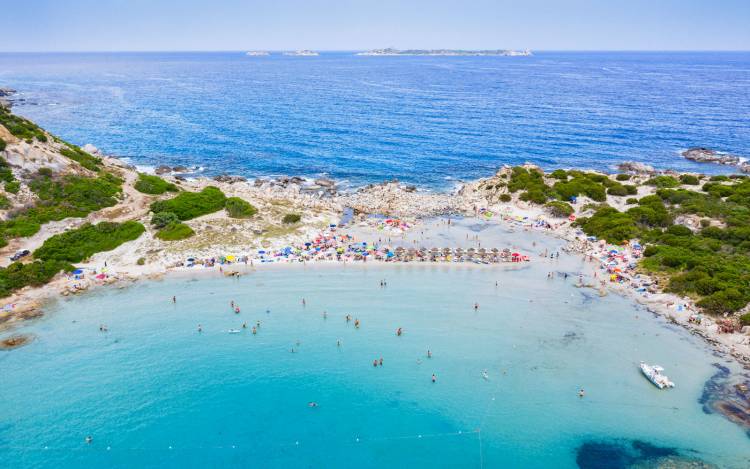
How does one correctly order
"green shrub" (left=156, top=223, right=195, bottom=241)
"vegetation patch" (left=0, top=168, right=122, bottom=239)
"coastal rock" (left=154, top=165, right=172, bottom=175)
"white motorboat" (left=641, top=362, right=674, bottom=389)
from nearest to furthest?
1. "white motorboat" (left=641, top=362, right=674, bottom=389)
2. "vegetation patch" (left=0, top=168, right=122, bottom=239)
3. "green shrub" (left=156, top=223, right=195, bottom=241)
4. "coastal rock" (left=154, top=165, right=172, bottom=175)

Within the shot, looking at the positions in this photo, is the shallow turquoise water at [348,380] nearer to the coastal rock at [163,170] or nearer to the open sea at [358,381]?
the open sea at [358,381]

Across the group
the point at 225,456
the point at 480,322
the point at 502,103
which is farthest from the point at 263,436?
the point at 502,103

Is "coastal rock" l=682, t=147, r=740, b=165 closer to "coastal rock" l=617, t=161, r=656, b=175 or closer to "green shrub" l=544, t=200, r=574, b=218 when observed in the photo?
"coastal rock" l=617, t=161, r=656, b=175

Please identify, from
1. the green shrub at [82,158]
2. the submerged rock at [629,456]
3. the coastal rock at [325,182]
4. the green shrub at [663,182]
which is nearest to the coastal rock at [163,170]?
the green shrub at [82,158]

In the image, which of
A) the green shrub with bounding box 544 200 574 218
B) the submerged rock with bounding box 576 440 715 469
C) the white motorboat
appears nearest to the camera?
the submerged rock with bounding box 576 440 715 469

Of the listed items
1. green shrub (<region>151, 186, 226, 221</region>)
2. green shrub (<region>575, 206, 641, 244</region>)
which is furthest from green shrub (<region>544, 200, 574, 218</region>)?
green shrub (<region>151, 186, 226, 221</region>)

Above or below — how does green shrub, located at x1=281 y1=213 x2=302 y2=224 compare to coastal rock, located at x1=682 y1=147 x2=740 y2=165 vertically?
below

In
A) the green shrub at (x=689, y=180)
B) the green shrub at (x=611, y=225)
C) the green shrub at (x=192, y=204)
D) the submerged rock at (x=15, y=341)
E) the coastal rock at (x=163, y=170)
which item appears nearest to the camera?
the submerged rock at (x=15, y=341)
